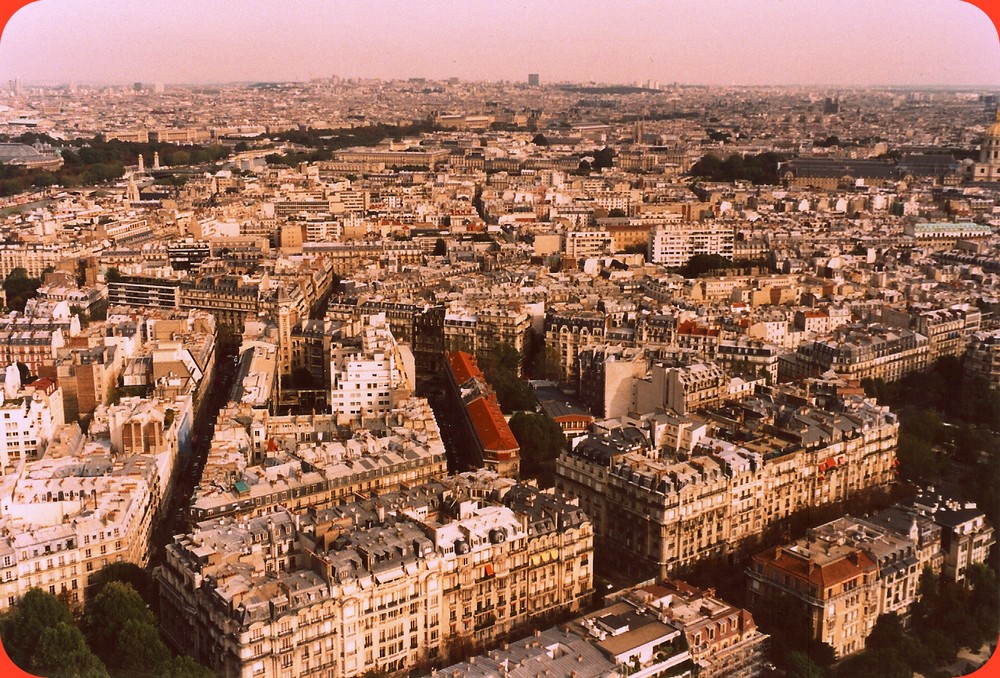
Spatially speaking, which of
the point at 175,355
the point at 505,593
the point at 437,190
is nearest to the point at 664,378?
the point at 505,593

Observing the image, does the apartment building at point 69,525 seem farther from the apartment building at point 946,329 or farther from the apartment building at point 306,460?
the apartment building at point 946,329

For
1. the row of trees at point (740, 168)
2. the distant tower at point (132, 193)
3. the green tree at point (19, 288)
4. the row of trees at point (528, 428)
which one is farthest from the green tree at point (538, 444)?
the row of trees at point (740, 168)

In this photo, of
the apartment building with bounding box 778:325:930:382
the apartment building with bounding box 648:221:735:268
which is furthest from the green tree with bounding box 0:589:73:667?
the apartment building with bounding box 648:221:735:268

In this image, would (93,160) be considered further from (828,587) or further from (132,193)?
(828,587)

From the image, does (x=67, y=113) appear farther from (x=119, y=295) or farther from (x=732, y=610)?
(x=732, y=610)

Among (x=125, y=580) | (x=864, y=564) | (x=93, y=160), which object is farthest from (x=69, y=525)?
(x=93, y=160)
